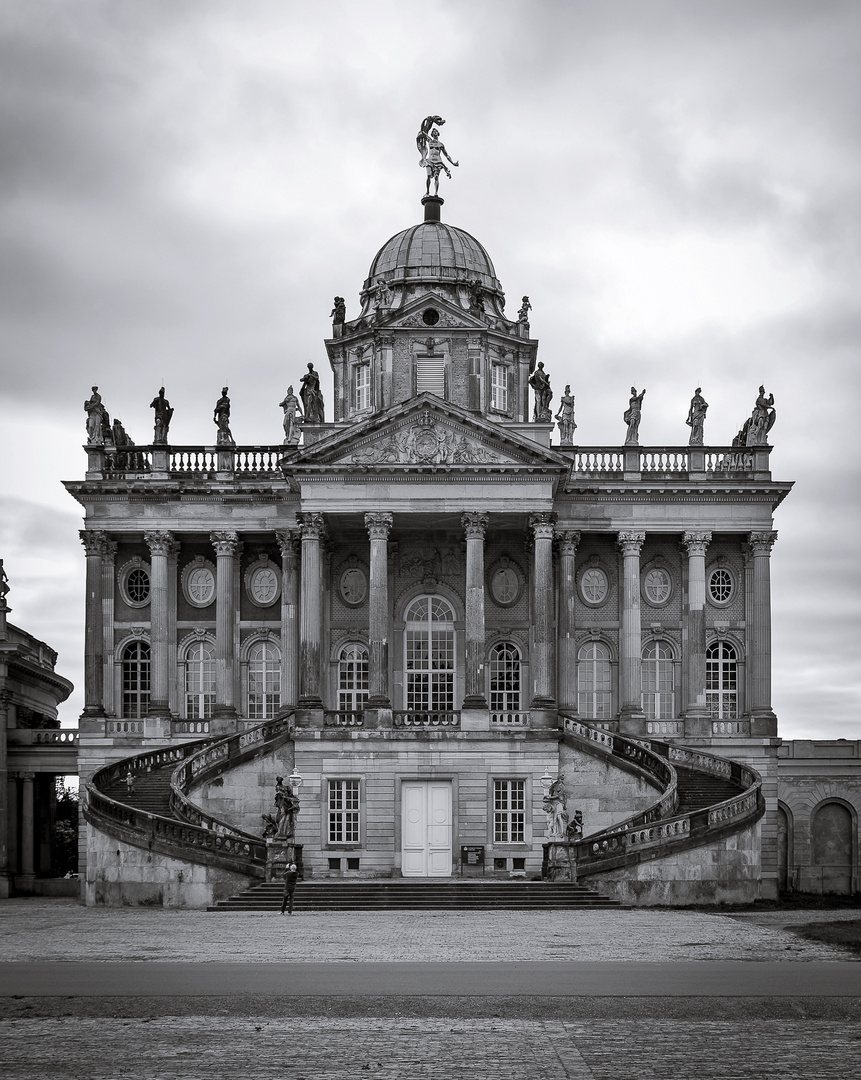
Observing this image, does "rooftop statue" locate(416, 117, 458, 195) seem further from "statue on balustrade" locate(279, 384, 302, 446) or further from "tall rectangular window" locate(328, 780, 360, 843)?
"tall rectangular window" locate(328, 780, 360, 843)

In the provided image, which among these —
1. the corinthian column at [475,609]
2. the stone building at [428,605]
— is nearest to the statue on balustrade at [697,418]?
the stone building at [428,605]

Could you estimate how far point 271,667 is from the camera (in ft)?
208

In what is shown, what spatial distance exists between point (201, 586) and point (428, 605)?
27.8 ft

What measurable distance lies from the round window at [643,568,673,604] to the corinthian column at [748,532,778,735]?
3185 mm

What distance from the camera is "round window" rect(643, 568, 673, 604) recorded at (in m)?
63.6

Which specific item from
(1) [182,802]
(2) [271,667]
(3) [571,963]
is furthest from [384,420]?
(3) [571,963]

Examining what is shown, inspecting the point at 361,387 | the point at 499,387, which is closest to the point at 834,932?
the point at 499,387

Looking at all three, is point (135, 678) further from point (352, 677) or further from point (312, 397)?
point (312, 397)

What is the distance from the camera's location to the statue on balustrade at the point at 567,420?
63375 millimetres

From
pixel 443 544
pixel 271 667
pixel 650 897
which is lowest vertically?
pixel 650 897

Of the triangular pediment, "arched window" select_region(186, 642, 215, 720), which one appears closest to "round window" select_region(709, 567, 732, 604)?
the triangular pediment

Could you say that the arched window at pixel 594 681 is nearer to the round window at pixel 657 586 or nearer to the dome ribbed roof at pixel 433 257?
the round window at pixel 657 586

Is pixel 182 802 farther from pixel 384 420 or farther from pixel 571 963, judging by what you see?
pixel 571 963

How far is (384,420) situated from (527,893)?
60.5 ft
